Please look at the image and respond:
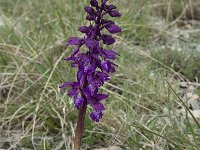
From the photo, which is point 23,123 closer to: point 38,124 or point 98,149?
point 38,124

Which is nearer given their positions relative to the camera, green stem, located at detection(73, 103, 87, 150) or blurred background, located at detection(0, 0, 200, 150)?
green stem, located at detection(73, 103, 87, 150)

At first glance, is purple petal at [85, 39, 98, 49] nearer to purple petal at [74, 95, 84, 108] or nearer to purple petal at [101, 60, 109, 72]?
purple petal at [101, 60, 109, 72]

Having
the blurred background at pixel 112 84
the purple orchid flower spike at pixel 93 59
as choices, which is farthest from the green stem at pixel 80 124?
the blurred background at pixel 112 84

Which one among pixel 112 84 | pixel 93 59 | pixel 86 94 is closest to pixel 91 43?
pixel 93 59

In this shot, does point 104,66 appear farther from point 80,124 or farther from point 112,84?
point 112,84

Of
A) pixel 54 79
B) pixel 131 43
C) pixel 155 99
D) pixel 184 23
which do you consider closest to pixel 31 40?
pixel 54 79

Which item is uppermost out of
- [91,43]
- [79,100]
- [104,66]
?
[91,43]

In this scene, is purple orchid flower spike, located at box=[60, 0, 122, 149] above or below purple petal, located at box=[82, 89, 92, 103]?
above

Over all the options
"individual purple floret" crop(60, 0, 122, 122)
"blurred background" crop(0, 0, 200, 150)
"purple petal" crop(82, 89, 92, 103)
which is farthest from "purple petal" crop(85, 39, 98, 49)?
"blurred background" crop(0, 0, 200, 150)
